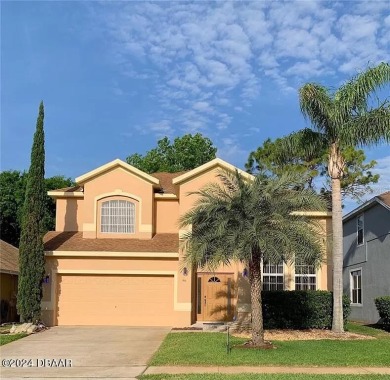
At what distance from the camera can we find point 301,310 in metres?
20.6

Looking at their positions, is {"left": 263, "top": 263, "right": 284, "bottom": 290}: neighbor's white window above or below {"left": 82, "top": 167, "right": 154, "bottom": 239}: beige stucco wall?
below

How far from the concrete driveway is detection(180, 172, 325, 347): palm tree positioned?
3.30 meters

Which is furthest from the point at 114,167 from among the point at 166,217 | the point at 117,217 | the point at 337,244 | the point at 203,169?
the point at 337,244

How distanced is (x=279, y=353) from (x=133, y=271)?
9.67 m

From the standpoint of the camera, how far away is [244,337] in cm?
1767

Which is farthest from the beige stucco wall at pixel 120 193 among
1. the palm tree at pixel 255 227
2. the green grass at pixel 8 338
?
the palm tree at pixel 255 227

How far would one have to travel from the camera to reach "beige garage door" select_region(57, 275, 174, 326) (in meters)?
22.4

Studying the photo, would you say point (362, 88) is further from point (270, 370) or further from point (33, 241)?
point (33, 241)

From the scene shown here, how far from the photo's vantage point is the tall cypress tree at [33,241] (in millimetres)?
21016

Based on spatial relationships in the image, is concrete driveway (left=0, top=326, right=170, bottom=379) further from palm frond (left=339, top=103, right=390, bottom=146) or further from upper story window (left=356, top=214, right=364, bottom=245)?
upper story window (left=356, top=214, right=364, bottom=245)

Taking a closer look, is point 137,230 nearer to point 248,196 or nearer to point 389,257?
point 248,196

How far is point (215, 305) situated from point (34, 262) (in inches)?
311

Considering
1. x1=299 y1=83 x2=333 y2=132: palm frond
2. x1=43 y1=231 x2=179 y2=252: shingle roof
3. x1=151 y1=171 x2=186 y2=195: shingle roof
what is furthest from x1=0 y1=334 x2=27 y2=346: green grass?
x1=299 y1=83 x2=333 y2=132: palm frond

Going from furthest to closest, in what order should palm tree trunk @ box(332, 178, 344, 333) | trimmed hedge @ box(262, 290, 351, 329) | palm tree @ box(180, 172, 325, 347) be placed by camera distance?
trimmed hedge @ box(262, 290, 351, 329), palm tree trunk @ box(332, 178, 344, 333), palm tree @ box(180, 172, 325, 347)
